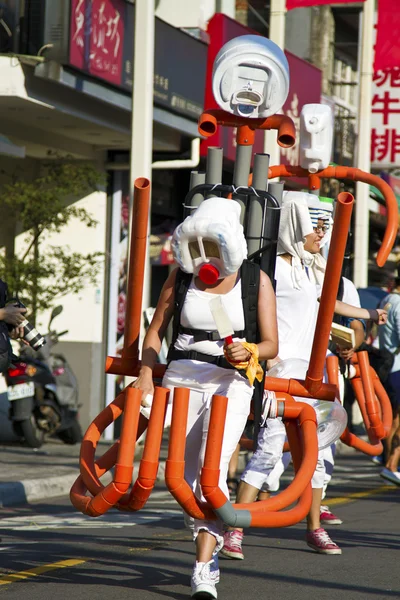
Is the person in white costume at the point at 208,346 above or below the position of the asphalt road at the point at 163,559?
above

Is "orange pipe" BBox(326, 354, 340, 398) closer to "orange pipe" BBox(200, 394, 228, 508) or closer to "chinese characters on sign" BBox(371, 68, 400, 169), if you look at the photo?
"orange pipe" BBox(200, 394, 228, 508)

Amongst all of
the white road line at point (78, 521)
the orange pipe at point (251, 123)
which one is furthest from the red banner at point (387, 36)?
the orange pipe at point (251, 123)

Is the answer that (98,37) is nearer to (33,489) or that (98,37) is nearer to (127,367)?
(33,489)

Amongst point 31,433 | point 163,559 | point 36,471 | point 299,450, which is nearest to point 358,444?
point 163,559

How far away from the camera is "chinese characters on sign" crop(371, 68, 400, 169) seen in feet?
77.3

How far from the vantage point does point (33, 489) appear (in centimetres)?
1100

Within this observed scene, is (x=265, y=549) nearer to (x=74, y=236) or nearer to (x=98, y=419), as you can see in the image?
(x=98, y=419)

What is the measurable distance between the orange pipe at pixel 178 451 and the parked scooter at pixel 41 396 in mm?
8065

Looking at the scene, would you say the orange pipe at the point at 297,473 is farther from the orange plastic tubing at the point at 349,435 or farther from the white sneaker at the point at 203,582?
the orange plastic tubing at the point at 349,435

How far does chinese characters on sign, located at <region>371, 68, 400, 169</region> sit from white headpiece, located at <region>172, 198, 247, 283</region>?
17.7m

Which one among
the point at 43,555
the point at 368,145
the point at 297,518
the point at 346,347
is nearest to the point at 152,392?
the point at 297,518

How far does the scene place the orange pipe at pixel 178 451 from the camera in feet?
19.0

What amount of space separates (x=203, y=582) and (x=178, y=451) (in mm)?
710

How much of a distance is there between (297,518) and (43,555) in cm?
208
